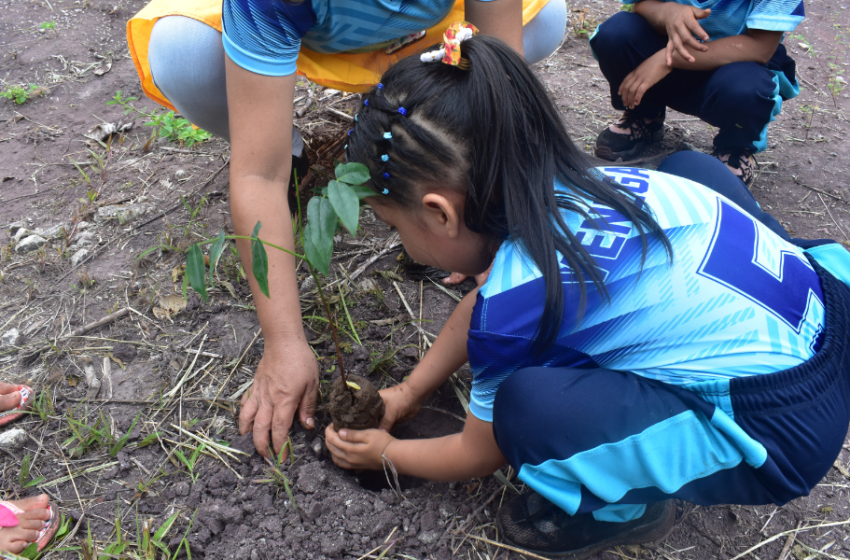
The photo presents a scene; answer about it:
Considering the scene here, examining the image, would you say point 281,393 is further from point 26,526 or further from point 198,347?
point 26,526

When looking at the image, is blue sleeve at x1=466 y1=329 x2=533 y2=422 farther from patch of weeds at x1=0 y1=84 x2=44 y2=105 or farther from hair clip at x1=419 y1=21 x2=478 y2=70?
patch of weeds at x1=0 y1=84 x2=44 y2=105

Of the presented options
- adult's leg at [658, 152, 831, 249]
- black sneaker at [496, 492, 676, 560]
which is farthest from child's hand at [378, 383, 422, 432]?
adult's leg at [658, 152, 831, 249]

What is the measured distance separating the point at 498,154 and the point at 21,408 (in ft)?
4.83

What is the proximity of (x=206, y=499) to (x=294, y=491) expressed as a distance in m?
0.21

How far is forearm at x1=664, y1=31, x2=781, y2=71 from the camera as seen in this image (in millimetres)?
2311

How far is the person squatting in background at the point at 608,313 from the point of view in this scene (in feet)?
3.60

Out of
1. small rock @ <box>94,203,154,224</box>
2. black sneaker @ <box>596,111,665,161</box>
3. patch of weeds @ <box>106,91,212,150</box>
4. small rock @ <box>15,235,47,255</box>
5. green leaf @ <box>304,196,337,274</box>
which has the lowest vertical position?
small rock @ <box>15,235,47,255</box>

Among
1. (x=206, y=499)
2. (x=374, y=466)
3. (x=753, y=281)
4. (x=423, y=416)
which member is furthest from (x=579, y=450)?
(x=206, y=499)

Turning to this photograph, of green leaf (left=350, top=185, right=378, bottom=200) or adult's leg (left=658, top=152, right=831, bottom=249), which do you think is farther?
adult's leg (left=658, top=152, right=831, bottom=249)

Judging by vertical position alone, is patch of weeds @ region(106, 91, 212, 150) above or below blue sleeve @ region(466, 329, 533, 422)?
below

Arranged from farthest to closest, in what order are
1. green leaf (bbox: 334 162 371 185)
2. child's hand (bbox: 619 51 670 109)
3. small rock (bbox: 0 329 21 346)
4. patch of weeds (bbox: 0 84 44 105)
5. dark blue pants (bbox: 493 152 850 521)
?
patch of weeds (bbox: 0 84 44 105) → child's hand (bbox: 619 51 670 109) → small rock (bbox: 0 329 21 346) → dark blue pants (bbox: 493 152 850 521) → green leaf (bbox: 334 162 371 185)

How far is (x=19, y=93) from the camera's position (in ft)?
9.78

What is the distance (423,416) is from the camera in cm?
174

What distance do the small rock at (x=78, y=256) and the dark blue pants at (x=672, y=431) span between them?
1705mm
